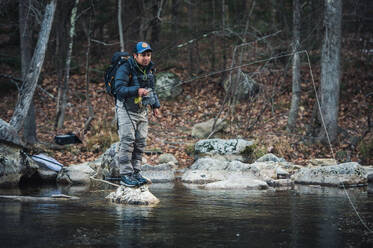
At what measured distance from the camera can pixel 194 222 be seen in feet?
18.6

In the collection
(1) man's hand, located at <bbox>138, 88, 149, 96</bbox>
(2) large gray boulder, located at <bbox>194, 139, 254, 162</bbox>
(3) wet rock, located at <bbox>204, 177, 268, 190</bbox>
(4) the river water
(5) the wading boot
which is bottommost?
(4) the river water

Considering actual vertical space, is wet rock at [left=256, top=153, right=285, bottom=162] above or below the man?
below

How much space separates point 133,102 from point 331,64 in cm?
925

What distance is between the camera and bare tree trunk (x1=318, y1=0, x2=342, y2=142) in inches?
576

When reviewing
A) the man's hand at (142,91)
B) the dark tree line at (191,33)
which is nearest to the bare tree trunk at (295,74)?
the dark tree line at (191,33)

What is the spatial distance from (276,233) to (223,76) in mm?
16840

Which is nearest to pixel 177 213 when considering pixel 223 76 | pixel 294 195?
pixel 294 195

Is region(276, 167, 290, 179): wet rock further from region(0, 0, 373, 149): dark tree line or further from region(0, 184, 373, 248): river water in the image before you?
region(0, 0, 373, 149): dark tree line

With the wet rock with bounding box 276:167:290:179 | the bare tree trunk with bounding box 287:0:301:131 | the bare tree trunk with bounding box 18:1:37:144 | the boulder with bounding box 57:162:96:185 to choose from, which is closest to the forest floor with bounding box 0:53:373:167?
the bare tree trunk with bounding box 287:0:301:131

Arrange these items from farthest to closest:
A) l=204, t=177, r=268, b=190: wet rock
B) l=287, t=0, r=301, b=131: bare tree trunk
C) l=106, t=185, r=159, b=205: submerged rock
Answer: l=287, t=0, r=301, b=131: bare tree trunk → l=204, t=177, r=268, b=190: wet rock → l=106, t=185, r=159, b=205: submerged rock

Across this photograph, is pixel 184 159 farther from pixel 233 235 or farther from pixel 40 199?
pixel 233 235

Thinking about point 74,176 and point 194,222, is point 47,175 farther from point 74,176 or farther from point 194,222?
point 194,222

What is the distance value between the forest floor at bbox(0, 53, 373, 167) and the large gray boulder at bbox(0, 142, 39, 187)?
323cm

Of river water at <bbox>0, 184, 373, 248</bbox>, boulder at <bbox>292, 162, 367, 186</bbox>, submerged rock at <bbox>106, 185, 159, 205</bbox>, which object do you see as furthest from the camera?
boulder at <bbox>292, 162, 367, 186</bbox>
